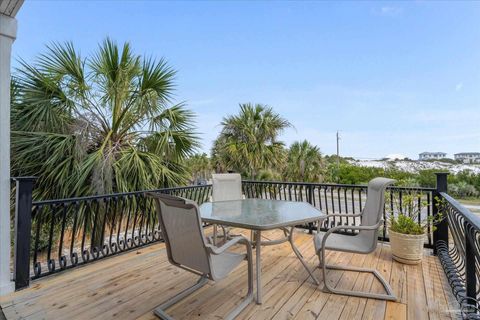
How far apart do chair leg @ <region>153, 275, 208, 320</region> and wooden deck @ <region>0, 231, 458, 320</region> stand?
5cm

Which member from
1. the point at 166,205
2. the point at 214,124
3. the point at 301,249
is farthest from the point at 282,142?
the point at 166,205

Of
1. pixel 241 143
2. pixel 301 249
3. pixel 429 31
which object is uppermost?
pixel 429 31

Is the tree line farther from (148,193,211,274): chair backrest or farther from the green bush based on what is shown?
(148,193,211,274): chair backrest

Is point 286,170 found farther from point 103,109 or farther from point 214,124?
point 103,109

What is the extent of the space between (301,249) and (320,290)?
1.25 m

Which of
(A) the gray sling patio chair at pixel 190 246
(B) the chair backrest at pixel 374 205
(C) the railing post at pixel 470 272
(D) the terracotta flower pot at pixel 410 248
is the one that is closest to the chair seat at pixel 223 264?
(A) the gray sling patio chair at pixel 190 246

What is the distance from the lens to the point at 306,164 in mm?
11484

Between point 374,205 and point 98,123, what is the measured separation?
15.3 feet

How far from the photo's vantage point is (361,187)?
11.8 ft

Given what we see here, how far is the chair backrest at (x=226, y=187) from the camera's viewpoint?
11.2ft

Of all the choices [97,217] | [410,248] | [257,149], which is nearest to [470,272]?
[410,248]

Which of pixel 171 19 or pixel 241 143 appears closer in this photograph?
pixel 171 19

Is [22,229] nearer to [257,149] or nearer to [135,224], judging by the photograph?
[135,224]

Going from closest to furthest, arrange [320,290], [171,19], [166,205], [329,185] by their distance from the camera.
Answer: [166,205] → [320,290] → [329,185] → [171,19]
